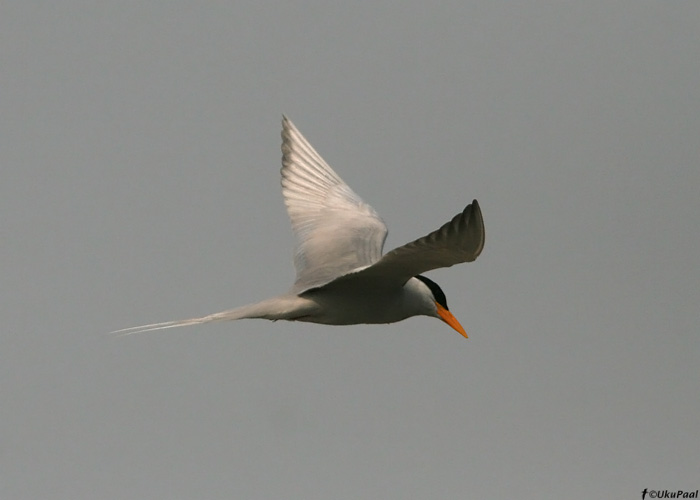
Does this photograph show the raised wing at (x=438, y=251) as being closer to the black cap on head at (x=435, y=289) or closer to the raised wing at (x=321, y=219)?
the raised wing at (x=321, y=219)

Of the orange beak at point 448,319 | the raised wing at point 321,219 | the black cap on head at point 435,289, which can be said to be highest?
the raised wing at point 321,219

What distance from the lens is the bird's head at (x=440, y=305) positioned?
9.48m


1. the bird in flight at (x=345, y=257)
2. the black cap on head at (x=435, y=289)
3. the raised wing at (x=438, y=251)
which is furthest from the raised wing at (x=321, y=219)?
the raised wing at (x=438, y=251)

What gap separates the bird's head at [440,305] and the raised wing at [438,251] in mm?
849

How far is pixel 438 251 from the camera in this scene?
767cm

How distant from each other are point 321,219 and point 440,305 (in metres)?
1.78

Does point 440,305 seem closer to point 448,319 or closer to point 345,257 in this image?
point 448,319

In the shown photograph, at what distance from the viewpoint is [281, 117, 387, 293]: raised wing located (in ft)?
32.0

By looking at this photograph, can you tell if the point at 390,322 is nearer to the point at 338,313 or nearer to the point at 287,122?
the point at 338,313

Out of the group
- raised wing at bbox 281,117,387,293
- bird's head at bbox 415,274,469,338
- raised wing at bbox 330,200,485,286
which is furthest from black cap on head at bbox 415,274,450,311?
raised wing at bbox 330,200,485,286

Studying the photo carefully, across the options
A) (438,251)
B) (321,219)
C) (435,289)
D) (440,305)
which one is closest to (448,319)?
(440,305)

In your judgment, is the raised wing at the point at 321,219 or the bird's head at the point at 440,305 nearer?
the bird's head at the point at 440,305

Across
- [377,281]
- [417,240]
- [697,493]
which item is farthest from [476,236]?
[697,493]

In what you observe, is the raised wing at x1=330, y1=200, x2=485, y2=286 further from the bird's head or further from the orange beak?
the orange beak
